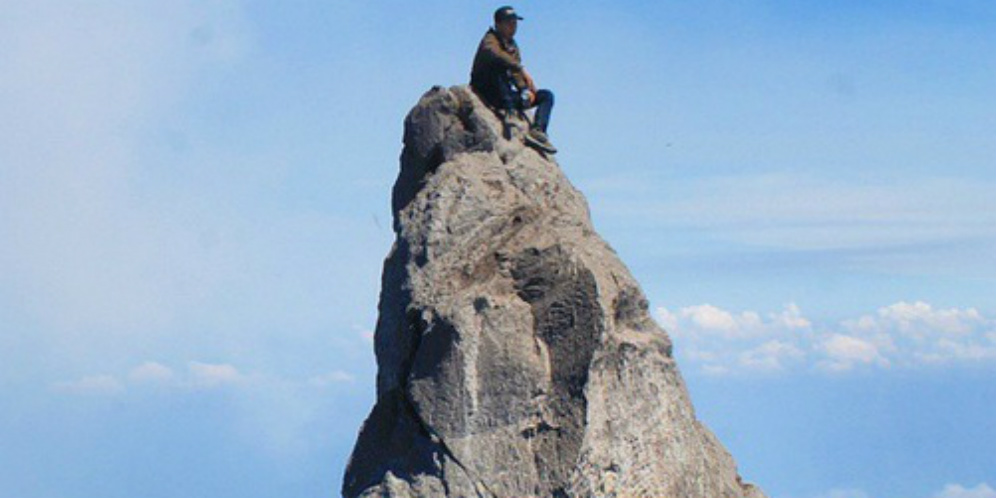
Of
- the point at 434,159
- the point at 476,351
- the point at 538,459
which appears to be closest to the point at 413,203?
the point at 434,159

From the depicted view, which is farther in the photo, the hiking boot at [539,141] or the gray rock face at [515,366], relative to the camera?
the hiking boot at [539,141]

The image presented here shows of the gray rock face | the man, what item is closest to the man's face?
the man

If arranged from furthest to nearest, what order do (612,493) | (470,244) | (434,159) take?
(434,159)
(470,244)
(612,493)

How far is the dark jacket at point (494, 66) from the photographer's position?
17.2m

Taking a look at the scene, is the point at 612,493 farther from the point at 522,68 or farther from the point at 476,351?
the point at 522,68

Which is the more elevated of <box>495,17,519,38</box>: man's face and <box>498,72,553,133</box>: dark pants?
<box>495,17,519,38</box>: man's face

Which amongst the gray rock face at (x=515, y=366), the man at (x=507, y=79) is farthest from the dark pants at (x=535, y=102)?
the gray rock face at (x=515, y=366)

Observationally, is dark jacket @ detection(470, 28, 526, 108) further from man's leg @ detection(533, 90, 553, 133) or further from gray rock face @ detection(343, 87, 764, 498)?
gray rock face @ detection(343, 87, 764, 498)

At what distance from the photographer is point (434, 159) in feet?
54.6

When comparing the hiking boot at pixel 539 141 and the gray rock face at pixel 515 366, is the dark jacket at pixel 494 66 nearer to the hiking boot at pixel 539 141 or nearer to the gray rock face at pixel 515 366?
the hiking boot at pixel 539 141

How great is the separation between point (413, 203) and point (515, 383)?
239 centimetres

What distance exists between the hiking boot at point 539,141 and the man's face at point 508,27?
3.69ft

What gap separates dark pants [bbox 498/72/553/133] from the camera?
17.1 m

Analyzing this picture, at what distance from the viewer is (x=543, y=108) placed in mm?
17438
